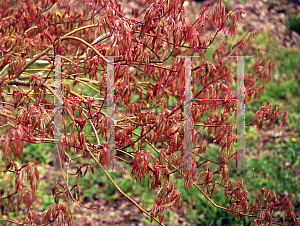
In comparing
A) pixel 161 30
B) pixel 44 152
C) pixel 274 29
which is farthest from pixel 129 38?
pixel 274 29

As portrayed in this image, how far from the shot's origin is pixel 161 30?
181cm

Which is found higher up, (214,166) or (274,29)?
(274,29)

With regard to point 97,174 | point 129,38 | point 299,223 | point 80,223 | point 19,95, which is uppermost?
point 129,38

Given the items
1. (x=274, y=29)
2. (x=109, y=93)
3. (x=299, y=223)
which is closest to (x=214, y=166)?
(x=299, y=223)

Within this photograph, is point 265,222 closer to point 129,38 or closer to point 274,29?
point 129,38

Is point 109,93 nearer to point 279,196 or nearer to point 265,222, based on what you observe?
point 265,222

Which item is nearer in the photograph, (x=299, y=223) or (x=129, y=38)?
(x=129, y=38)

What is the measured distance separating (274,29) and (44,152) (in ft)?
16.0

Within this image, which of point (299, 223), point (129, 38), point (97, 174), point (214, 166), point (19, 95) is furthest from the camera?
point (97, 174)

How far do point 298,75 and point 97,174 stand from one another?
141 inches

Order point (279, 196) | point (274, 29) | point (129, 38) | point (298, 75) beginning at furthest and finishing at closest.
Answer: point (274, 29) < point (298, 75) < point (279, 196) < point (129, 38)

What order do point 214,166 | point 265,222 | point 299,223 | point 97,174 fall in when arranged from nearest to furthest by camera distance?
1. point 265,222
2. point 299,223
3. point 214,166
4. point 97,174

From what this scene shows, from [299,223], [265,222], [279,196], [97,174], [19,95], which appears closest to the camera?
[19,95]

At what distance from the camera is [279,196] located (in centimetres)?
367
